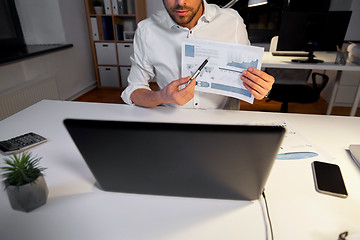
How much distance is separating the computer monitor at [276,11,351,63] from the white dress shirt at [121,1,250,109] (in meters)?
1.34

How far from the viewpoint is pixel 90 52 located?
3832 mm

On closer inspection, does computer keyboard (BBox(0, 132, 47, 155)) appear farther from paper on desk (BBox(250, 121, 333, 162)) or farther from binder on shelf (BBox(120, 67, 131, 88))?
binder on shelf (BBox(120, 67, 131, 88))

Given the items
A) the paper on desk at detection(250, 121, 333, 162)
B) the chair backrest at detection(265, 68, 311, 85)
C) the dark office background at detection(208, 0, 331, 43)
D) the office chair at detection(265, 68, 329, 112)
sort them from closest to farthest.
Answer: the paper on desk at detection(250, 121, 333, 162), the office chair at detection(265, 68, 329, 112), the chair backrest at detection(265, 68, 311, 85), the dark office background at detection(208, 0, 331, 43)

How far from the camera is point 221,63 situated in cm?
100

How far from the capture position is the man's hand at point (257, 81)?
0.95m

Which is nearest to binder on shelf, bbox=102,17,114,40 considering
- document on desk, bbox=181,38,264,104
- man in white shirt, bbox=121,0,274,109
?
man in white shirt, bbox=121,0,274,109

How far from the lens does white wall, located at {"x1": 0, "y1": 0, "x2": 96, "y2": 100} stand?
8.96 ft

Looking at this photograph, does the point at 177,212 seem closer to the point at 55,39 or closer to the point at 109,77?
the point at 55,39

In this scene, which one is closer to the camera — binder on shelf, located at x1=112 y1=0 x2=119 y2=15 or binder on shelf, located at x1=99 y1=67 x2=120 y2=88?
binder on shelf, located at x1=112 y1=0 x2=119 y2=15

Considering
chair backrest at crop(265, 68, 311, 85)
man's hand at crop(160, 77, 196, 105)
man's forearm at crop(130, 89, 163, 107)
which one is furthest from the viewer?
chair backrest at crop(265, 68, 311, 85)

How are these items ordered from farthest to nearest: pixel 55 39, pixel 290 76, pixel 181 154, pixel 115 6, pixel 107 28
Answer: pixel 107 28
pixel 115 6
pixel 55 39
pixel 290 76
pixel 181 154

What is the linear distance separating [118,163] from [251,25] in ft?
12.9

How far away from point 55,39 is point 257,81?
311 cm

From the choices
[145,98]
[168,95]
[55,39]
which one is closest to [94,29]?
[55,39]
